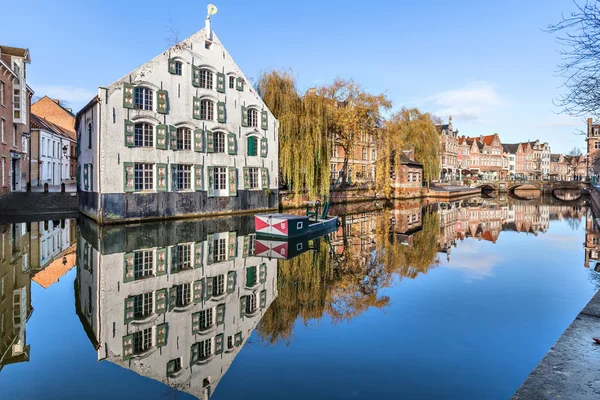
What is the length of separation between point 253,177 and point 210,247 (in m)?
12.1

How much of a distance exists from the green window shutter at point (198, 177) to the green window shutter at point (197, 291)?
1301 cm

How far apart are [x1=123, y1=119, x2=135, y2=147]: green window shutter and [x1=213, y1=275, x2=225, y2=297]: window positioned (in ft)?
38.6

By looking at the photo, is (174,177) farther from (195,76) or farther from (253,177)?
(253,177)

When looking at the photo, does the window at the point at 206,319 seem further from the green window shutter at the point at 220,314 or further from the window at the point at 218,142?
the window at the point at 218,142

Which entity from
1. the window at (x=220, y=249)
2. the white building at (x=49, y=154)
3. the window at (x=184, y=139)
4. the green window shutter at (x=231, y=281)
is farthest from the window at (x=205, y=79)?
the white building at (x=49, y=154)

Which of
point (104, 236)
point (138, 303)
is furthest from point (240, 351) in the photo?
point (104, 236)

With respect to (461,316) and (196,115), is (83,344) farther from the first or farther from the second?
(196,115)

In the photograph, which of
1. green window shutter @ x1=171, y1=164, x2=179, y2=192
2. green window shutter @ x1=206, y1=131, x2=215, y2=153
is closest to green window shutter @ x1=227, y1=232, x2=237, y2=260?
green window shutter @ x1=171, y1=164, x2=179, y2=192

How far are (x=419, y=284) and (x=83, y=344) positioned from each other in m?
6.98

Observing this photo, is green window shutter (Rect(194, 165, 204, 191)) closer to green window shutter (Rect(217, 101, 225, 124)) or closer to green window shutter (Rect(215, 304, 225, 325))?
green window shutter (Rect(217, 101, 225, 124))

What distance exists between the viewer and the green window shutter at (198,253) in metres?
10.6

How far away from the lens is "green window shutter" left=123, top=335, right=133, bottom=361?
5379mm

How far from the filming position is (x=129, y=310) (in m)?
7.01

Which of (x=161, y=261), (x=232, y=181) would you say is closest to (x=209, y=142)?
(x=232, y=181)
